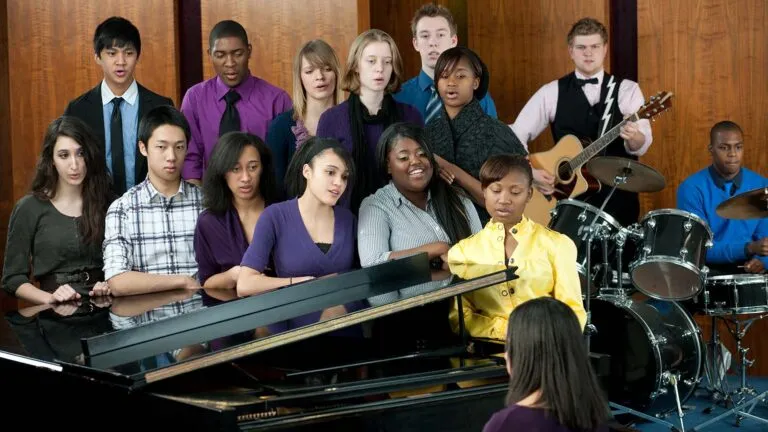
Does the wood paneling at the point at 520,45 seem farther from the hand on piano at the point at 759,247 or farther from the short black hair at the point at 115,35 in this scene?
the short black hair at the point at 115,35

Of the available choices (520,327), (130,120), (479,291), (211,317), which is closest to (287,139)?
(130,120)

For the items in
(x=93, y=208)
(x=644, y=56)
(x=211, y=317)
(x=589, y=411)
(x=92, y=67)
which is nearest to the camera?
(x=589, y=411)

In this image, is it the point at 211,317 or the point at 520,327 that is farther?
the point at 211,317

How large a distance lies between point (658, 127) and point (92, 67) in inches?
122

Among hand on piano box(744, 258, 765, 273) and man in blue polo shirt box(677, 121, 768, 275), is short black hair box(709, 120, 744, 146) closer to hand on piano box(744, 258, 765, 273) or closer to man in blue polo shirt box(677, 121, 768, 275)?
man in blue polo shirt box(677, 121, 768, 275)

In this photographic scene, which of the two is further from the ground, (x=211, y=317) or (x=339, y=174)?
(x=339, y=174)

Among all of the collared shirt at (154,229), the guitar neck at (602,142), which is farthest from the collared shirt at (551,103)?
the collared shirt at (154,229)

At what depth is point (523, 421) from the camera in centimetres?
238

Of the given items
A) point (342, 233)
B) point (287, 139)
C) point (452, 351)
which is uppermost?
point (287, 139)

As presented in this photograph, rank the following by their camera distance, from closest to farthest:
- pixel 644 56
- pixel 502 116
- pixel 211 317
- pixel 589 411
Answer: pixel 589 411 → pixel 211 317 → pixel 644 56 → pixel 502 116

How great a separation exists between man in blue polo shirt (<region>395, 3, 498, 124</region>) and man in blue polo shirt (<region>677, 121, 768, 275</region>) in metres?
1.30

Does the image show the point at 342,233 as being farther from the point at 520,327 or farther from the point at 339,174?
the point at 520,327

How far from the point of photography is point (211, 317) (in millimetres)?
3115

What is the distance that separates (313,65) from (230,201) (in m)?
0.84
